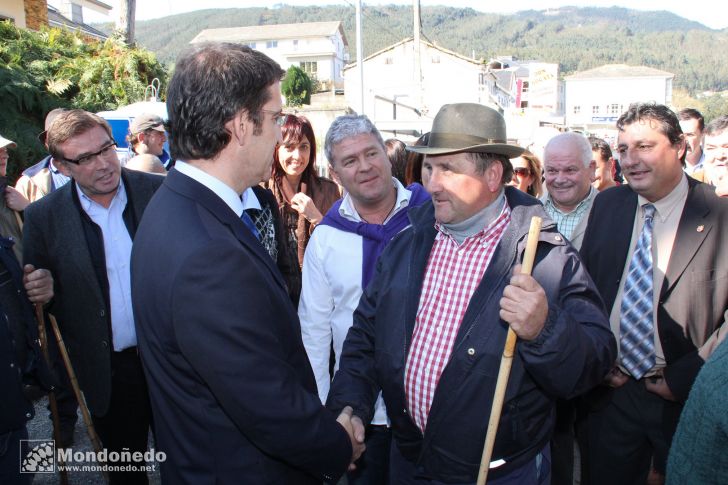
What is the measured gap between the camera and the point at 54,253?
3250 millimetres

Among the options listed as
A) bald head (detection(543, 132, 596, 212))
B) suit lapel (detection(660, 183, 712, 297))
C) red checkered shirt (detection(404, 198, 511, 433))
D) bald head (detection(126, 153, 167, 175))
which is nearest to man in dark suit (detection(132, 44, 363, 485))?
red checkered shirt (detection(404, 198, 511, 433))

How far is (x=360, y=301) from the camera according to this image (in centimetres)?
268

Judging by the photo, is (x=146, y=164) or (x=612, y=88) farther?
(x=612, y=88)

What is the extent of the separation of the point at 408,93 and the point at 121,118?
38.5 meters

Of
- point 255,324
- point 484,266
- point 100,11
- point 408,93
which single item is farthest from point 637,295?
point 408,93

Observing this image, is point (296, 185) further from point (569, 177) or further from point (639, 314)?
point (639, 314)

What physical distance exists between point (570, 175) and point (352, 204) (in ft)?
6.89

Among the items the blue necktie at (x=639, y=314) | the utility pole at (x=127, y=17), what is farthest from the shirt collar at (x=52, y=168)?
the utility pole at (x=127, y=17)

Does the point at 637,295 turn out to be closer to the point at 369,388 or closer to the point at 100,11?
the point at 369,388

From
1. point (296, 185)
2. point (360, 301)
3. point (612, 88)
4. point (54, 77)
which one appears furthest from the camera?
point (612, 88)

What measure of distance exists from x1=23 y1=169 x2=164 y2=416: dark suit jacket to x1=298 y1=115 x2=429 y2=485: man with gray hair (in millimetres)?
1189

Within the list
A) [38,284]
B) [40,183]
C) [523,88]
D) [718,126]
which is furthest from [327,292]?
[523,88]

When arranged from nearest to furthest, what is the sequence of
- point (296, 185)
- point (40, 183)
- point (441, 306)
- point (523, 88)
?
point (441, 306) → point (296, 185) → point (40, 183) → point (523, 88)

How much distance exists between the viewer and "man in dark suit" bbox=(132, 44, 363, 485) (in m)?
1.66
